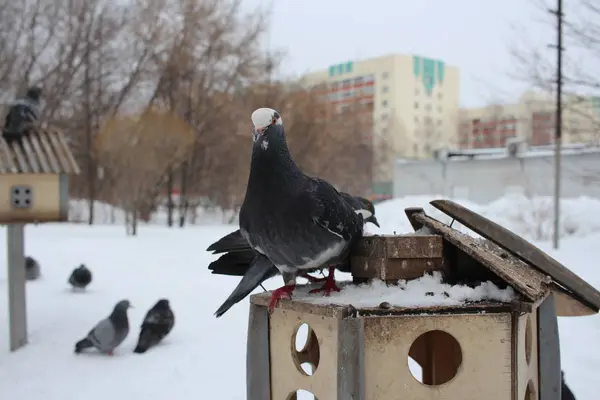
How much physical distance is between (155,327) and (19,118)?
210cm

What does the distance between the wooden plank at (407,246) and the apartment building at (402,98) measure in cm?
1843

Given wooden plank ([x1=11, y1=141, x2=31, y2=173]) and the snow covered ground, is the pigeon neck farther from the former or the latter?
wooden plank ([x1=11, y1=141, x2=31, y2=173])

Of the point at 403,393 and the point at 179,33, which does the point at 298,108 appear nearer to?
the point at 179,33

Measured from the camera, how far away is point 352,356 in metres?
1.36

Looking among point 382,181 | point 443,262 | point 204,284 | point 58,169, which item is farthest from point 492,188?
point 443,262

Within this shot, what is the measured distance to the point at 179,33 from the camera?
16266 mm

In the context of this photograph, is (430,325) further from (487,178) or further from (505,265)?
(487,178)

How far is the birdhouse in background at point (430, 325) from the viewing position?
54.9 inches

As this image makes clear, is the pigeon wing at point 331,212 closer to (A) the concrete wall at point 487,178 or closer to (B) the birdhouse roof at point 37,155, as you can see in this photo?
(B) the birdhouse roof at point 37,155

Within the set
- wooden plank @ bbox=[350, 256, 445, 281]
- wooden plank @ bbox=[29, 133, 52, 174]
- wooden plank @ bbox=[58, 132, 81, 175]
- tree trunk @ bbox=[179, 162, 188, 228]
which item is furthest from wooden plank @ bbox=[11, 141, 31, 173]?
tree trunk @ bbox=[179, 162, 188, 228]

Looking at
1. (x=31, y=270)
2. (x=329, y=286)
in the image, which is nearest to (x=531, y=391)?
(x=329, y=286)

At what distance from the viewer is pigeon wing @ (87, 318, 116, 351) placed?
4.38 metres

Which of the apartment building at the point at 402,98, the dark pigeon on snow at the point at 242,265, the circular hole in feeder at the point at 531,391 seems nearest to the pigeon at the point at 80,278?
the dark pigeon on snow at the point at 242,265

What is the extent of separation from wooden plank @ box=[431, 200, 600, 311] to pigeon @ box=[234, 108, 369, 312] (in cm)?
41
